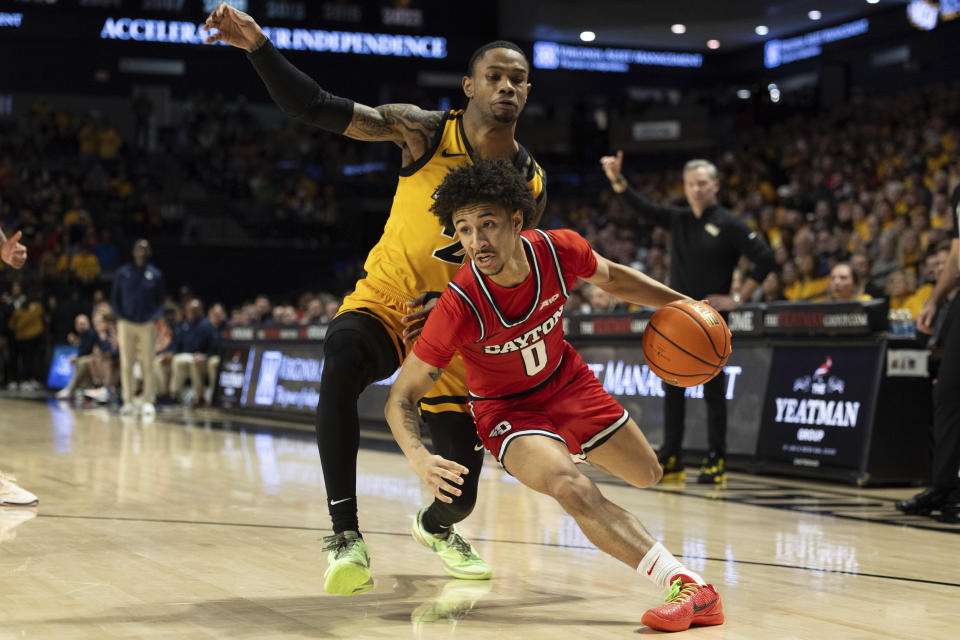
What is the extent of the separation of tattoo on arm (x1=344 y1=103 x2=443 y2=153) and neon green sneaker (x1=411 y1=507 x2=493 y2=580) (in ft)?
5.33

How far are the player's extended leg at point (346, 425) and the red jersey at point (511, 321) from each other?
0.35m

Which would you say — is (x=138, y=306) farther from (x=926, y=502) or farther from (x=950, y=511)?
(x=950, y=511)

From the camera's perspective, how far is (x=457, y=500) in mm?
4340

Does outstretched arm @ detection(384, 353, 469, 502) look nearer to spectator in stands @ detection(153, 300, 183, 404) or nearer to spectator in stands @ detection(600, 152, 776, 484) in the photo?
spectator in stands @ detection(600, 152, 776, 484)

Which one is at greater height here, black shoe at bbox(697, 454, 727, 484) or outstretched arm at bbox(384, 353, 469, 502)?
outstretched arm at bbox(384, 353, 469, 502)

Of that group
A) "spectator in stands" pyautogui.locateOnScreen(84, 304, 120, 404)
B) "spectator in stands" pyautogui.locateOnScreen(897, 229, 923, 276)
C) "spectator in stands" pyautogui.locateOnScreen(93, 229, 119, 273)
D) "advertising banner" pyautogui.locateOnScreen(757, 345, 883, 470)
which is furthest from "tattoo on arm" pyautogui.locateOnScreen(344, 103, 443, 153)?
"spectator in stands" pyautogui.locateOnScreen(93, 229, 119, 273)

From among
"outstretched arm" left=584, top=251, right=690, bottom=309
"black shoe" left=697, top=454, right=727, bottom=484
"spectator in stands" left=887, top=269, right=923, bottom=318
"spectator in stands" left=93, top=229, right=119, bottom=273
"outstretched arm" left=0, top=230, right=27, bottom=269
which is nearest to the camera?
"outstretched arm" left=584, top=251, right=690, bottom=309

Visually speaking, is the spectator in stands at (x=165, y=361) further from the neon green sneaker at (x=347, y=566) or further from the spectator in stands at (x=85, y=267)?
the neon green sneaker at (x=347, y=566)

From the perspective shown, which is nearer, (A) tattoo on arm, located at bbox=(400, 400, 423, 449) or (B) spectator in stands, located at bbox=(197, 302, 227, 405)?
(A) tattoo on arm, located at bbox=(400, 400, 423, 449)

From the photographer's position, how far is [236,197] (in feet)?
91.5

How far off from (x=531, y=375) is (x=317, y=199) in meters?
24.9

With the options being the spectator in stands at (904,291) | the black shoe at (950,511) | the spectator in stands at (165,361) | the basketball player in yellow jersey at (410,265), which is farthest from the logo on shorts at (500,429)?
the spectator in stands at (165,361)

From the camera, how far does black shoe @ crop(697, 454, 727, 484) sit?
7.78 meters

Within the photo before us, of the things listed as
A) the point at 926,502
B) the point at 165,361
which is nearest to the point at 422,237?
the point at 926,502
